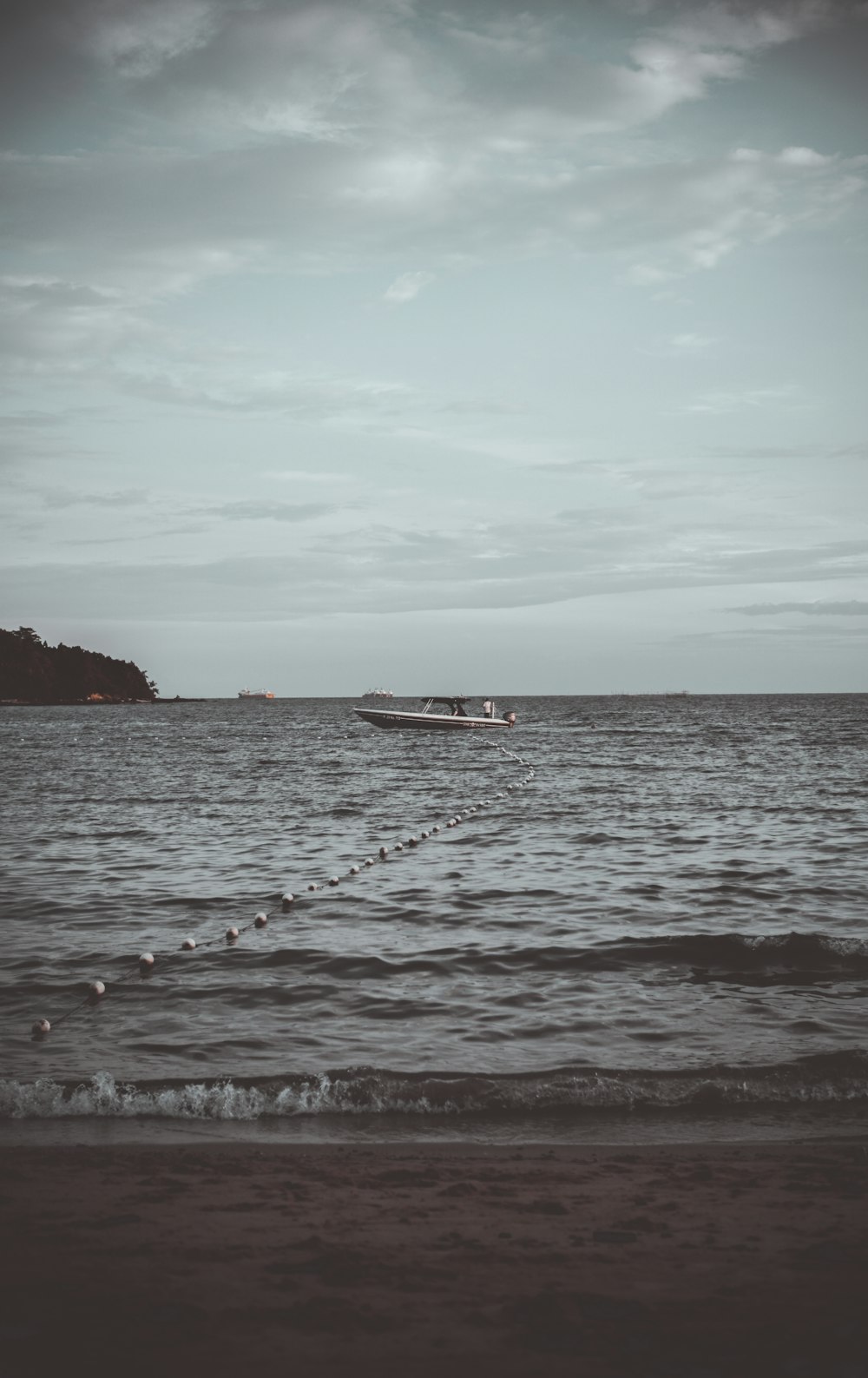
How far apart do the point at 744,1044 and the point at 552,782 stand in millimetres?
31149

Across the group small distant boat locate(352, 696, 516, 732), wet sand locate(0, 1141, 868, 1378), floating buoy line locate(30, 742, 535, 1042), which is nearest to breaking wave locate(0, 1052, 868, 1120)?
wet sand locate(0, 1141, 868, 1378)

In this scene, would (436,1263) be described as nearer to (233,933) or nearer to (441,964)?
(441,964)

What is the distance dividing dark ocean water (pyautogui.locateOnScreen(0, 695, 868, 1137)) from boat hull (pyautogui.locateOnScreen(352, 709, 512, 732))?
46.4 metres

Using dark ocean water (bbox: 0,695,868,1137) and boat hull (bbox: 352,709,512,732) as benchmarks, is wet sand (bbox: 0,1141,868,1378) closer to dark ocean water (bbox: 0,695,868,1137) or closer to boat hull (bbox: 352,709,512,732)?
dark ocean water (bbox: 0,695,868,1137)

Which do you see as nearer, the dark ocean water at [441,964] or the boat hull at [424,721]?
the dark ocean water at [441,964]

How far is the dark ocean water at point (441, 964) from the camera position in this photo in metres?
8.05

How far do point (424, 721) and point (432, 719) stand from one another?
98cm

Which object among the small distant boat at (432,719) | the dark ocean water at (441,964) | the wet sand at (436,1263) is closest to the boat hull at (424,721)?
the small distant boat at (432,719)

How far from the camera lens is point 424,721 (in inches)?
3076

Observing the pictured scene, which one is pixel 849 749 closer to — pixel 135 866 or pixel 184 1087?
pixel 135 866

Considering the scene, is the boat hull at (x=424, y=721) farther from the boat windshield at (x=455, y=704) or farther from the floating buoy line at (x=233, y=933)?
the floating buoy line at (x=233, y=933)

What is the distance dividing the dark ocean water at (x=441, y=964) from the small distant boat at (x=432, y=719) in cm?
4596

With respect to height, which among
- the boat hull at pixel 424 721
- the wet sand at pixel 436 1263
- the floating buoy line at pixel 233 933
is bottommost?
the floating buoy line at pixel 233 933

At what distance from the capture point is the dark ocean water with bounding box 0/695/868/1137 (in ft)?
26.4
